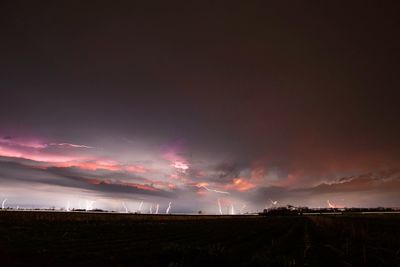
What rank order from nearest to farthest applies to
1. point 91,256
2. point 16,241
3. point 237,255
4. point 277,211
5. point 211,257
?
point 211,257 < point 91,256 < point 237,255 < point 16,241 < point 277,211

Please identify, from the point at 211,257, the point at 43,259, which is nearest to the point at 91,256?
the point at 43,259

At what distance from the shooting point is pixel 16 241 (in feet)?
94.0

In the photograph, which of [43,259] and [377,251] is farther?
[377,251]

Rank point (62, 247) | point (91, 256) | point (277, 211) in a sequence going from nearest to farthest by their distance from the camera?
point (91, 256)
point (62, 247)
point (277, 211)

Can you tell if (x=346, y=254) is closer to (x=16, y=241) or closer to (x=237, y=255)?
(x=237, y=255)

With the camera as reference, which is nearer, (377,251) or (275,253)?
(275,253)

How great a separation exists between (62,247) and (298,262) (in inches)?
663

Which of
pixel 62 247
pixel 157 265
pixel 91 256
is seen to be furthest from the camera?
pixel 62 247

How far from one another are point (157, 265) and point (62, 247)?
10.6m

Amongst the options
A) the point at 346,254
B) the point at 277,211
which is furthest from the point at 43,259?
the point at 277,211

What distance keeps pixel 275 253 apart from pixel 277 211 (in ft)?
594

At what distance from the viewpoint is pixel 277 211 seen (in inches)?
7756

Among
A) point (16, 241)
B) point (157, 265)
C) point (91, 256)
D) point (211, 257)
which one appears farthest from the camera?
point (16, 241)

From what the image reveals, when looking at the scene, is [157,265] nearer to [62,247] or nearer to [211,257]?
[211,257]
